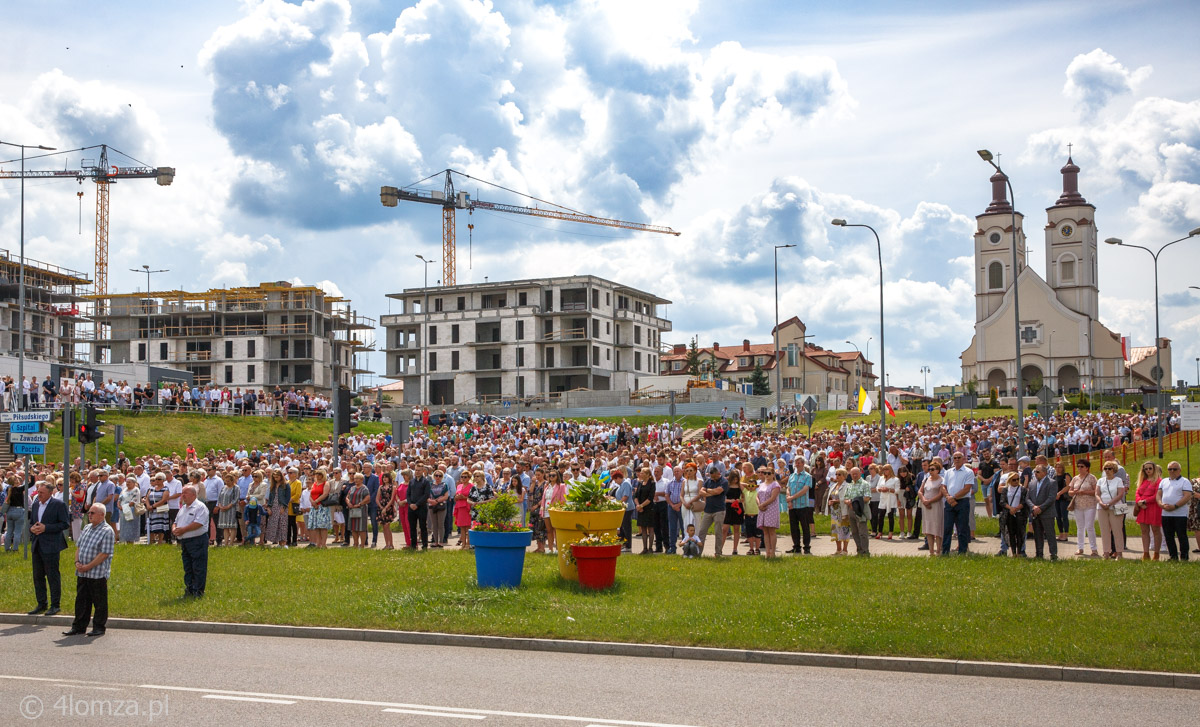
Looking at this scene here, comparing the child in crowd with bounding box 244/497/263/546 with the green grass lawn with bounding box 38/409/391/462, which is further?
the green grass lawn with bounding box 38/409/391/462

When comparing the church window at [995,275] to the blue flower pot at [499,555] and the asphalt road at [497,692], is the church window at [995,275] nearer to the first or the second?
the blue flower pot at [499,555]

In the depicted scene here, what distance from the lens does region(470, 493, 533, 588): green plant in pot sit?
43.7 feet

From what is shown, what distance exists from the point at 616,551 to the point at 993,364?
88595 mm

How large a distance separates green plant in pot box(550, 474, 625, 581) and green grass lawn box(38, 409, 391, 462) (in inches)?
1129

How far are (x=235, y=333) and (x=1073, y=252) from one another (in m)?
79.7

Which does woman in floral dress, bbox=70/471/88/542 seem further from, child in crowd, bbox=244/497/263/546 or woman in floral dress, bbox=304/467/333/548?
woman in floral dress, bbox=304/467/333/548

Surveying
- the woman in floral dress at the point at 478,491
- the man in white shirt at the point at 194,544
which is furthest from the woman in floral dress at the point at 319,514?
the man in white shirt at the point at 194,544

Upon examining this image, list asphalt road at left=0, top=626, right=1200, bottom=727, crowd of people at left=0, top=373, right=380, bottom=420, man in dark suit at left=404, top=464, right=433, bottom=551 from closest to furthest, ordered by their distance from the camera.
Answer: asphalt road at left=0, top=626, right=1200, bottom=727 < man in dark suit at left=404, top=464, right=433, bottom=551 < crowd of people at left=0, top=373, right=380, bottom=420

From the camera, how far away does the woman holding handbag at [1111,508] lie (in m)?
15.5

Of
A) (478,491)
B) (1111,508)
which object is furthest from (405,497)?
(1111,508)

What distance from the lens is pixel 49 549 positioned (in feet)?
42.1

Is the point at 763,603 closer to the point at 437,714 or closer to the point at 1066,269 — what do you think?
the point at 437,714

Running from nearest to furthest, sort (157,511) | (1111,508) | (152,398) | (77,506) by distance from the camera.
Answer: (1111,508) → (157,511) → (77,506) → (152,398)

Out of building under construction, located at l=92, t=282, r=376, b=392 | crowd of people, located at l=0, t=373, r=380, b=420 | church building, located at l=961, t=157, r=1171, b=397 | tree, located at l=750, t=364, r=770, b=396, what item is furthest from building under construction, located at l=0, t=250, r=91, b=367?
church building, located at l=961, t=157, r=1171, b=397
